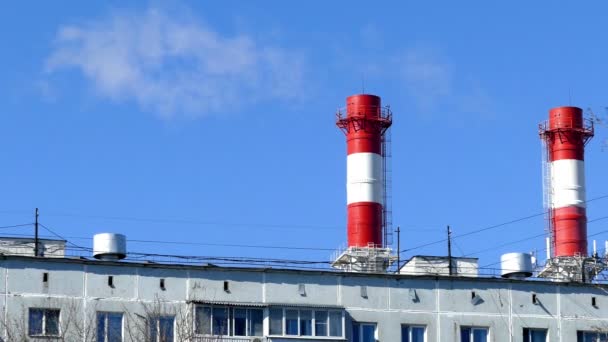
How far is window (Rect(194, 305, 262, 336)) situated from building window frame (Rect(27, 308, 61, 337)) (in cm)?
555

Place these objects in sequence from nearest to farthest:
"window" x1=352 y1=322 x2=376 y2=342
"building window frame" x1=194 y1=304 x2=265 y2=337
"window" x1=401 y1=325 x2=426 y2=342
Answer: "building window frame" x1=194 y1=304 x2=265 y2=337, "window" x1=352 y1=322 x2=376 y2=342, "window" x1=401 y1=325 x2=426 y2=342

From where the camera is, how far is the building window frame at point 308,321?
69.3 meters

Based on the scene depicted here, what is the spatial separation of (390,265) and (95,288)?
17.4 metres

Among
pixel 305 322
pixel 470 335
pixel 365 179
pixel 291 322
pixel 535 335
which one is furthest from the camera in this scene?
pixel 365 179

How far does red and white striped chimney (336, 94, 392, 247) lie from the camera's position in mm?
84875

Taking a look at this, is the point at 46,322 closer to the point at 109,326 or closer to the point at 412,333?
the point at 109,326

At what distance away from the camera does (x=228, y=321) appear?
68562 mm

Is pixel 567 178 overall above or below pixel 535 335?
above

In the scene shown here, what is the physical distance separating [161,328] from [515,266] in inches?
656

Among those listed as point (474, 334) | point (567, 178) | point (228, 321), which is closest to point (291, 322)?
point (228, 321)

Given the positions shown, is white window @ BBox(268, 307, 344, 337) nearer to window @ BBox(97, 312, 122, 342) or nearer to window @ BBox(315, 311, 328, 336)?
window @ BBox(315, 311, 328, 336)

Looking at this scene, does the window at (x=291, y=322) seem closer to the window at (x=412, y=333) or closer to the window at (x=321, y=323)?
the window at (x=321, y=323)

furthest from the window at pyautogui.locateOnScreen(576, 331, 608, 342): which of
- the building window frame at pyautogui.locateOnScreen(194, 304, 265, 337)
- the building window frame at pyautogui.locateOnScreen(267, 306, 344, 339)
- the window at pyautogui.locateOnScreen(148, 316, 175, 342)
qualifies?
the window at pyautogui.locateOnScreen(148, 316, 175, 342)

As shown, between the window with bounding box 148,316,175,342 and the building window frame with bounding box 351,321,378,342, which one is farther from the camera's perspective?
the building window frame with bounding box 351,321,378,342
